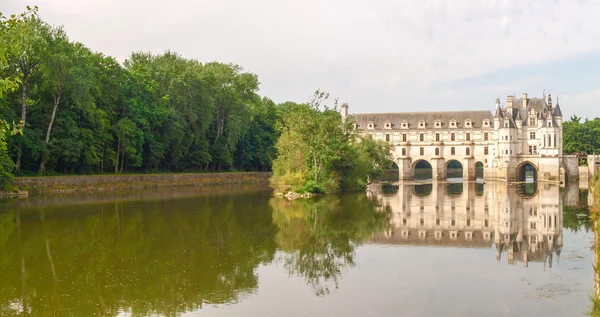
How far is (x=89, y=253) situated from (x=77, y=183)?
29.7 metres

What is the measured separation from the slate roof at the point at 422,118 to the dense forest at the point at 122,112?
60.8ft

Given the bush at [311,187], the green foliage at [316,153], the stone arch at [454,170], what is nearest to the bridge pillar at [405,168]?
the stone arch at [454,170]

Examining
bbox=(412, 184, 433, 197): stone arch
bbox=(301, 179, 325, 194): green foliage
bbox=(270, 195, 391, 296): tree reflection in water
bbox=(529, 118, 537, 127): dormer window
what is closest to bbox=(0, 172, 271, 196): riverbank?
bbox=(301, 179, 325, 194): green foliage

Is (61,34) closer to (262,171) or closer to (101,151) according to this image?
(101,151)

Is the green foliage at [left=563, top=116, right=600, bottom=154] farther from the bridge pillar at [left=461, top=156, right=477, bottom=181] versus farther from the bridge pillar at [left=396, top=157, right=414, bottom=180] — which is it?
the bridge pillar at [left=396, top=157, right=414, bottom=180]

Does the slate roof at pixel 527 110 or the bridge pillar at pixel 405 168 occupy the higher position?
the slate roof at pixel 527 110

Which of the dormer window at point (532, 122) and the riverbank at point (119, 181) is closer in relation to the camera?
the riverbank at point (119, 181)

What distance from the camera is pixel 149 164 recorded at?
56.9 metres

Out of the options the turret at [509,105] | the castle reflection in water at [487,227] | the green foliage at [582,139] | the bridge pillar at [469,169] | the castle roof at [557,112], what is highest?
the turret at [509,105]

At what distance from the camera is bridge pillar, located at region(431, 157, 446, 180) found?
7750 centimetres

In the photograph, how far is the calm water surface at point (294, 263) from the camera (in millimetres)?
11797

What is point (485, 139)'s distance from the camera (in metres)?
77.4

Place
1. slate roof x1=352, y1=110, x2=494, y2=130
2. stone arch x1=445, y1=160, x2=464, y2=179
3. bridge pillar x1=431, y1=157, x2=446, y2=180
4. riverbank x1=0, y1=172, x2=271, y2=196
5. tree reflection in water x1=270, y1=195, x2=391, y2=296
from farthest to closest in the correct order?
stone arch x1=445, y1=160, x2=464, y2=179 < slate roof x1=352, y1=110, x2=494, y2=130 < bridge pillar x1=431, y1=157, x2=446, y2=180 < riverbank x1=0, y1=172, x2=271, y2=196 < tree reflection in water x1=270, y1=195, x2=391, y2=296

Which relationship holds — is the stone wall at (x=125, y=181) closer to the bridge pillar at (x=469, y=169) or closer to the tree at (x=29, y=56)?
the tree at (x=29, y=56)
